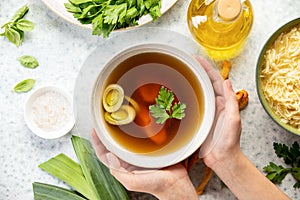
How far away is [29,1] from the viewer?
1.49 metres

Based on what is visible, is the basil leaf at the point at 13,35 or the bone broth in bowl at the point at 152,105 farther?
the basil leaf at the point at 13,35

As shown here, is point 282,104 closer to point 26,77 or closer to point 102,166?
point 102,166

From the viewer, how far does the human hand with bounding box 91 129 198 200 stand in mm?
1317

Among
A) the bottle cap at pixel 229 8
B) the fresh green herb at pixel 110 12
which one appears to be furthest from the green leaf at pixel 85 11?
the bottle cap at pixel 229 8

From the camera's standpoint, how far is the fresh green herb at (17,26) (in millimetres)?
1475

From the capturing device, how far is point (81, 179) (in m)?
1.47

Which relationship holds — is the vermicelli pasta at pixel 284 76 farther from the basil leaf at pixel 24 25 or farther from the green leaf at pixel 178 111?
the basil leaf at pixel 24 25

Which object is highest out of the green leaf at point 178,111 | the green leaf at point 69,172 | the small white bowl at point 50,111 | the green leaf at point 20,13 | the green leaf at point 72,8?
the green leaf at point 72,8

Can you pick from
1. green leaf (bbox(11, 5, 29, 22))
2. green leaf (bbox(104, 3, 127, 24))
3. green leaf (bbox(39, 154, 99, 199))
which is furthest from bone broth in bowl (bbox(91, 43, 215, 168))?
green leaf (bbox(11, 5, 29, 22))

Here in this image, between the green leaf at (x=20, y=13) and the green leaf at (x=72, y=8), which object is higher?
the green leaf at (x=72, y=8)

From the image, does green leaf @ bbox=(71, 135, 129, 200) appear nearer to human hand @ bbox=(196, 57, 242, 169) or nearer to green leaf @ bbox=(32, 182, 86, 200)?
green leaf @ bbox=(32, 182, 86, 200)

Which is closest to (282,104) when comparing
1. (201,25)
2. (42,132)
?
(201,25)

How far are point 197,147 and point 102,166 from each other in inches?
11.2

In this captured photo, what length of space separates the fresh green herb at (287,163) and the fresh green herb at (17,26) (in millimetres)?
718
